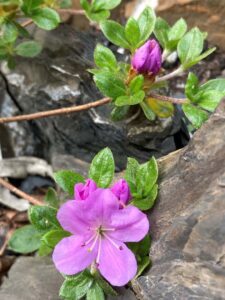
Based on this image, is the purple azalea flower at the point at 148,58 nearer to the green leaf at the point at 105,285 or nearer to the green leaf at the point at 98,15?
the green leaf at the point at 98,15

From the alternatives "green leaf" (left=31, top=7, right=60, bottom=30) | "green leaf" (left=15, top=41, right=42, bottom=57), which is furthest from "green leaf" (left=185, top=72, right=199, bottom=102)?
"green leaf" (left=15, top=41, right=42, bottom=57)

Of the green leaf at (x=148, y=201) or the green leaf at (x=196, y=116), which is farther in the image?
the green leaf at (x=196, y=116)

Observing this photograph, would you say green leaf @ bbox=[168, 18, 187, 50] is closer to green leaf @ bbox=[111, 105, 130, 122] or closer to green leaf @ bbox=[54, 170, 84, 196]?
green leaf @ bbox=[111, 105, 130, 122]

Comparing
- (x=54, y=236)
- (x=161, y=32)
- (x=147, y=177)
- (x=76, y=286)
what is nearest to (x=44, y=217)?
(x=54, y=236)

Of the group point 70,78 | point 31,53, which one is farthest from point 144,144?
point 31,53

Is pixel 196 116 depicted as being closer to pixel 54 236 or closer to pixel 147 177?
pixel 147 177

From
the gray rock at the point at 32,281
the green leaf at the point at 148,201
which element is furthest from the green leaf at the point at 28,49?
the green leaf at the point at 148,201
